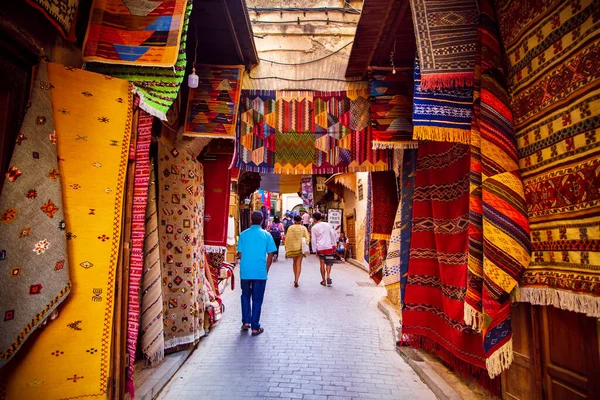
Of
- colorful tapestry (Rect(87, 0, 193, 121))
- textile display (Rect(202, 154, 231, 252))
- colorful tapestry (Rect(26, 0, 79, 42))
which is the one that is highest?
colorful tapestry (Rect(26, 0, 79, 42))

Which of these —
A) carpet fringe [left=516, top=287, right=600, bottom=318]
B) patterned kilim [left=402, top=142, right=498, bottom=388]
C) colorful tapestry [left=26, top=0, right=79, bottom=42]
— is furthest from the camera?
patterned kilim [left=402, top=142, right=498, bottom=388]

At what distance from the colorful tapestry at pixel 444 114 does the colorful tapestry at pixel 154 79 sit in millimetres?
1897

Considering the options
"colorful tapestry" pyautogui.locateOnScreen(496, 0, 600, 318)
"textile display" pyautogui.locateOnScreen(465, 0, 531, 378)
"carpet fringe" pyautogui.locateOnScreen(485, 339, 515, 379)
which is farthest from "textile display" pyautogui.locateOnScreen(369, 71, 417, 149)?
"carpet fringe" pyautogui.locateOnScreen(485, 339, 515, 379)

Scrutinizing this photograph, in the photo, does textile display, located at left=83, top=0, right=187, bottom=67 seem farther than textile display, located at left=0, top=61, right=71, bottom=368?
Yes

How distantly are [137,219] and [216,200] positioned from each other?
2518 mm

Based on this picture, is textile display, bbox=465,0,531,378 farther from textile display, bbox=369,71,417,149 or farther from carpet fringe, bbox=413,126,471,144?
textile display, bbox=369,71,417,149

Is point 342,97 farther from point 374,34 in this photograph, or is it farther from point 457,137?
point 457,137

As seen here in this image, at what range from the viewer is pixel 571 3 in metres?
1.87

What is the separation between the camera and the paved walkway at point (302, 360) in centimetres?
325

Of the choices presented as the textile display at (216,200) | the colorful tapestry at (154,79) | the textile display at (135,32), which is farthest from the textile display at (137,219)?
the textile display at (216,200)

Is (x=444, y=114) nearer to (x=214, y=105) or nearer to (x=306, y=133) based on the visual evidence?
(x=306, y=133)

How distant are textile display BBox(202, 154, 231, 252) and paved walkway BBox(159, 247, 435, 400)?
1359 millimetres

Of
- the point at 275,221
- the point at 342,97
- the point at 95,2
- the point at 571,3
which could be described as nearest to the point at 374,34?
the point at 342,97

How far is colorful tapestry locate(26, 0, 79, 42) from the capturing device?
208 centimetres
